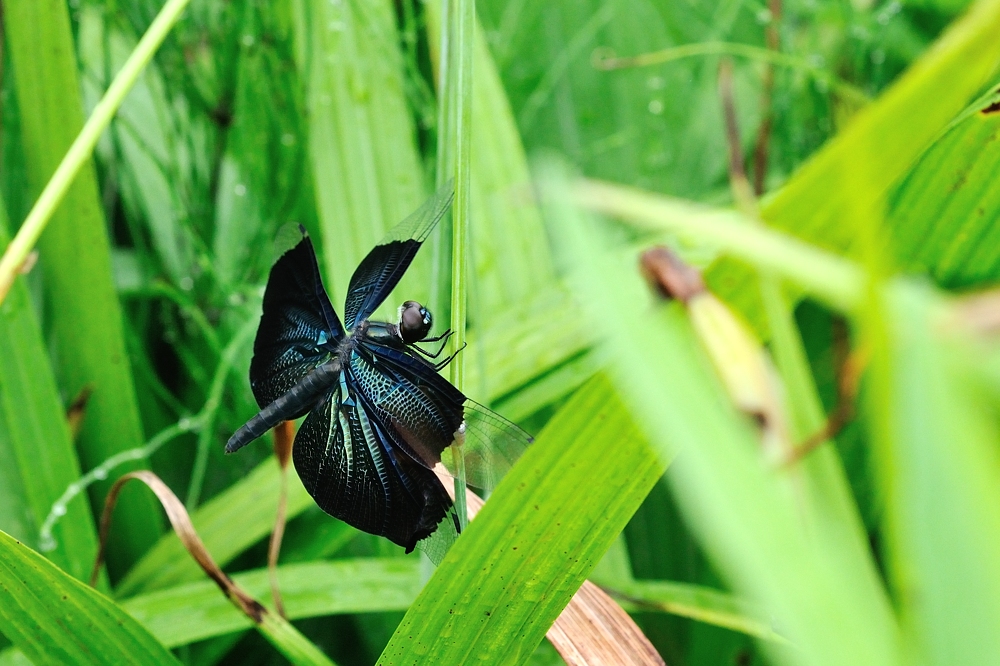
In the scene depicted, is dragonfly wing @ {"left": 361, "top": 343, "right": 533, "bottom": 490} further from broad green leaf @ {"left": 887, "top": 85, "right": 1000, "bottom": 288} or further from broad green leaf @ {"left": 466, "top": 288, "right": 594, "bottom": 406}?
broad green leaf @ {"left": 887, "top": 85, "right": 1000, "bottom": 288}

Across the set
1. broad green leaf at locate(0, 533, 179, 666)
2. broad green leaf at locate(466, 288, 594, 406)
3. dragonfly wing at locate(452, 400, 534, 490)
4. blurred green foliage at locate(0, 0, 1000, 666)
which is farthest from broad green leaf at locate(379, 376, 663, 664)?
broad green leaf at locate(466, 288, 594, 406)

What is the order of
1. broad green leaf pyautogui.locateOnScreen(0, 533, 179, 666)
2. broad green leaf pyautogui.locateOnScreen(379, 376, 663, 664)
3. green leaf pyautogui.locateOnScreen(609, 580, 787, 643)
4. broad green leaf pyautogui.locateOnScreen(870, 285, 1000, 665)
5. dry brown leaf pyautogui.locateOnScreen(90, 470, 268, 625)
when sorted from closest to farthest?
broad green leaf pyautogui.locateOnScreen(870, 285, 1000, 665), broad green leaf pyautogui.locateOnScreen(379, 376, 663, 664), broad green leaf pyautogui.locateOnScreen(0, 533, 179, 666), dry brown leaf pyautogui.locateOnScreen(90, 470, 268, 625), green leaf pyautogui.locateOnScreen(609, 580, 787, 643)

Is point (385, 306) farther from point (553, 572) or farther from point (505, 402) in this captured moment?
point (553, 572)

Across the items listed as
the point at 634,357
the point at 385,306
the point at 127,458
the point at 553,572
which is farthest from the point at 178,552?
the point at 634,357

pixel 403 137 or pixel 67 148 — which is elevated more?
pixel 403 137

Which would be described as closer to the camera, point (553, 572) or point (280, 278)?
point (553, 572)

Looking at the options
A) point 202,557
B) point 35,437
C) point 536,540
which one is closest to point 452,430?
point 536,540
